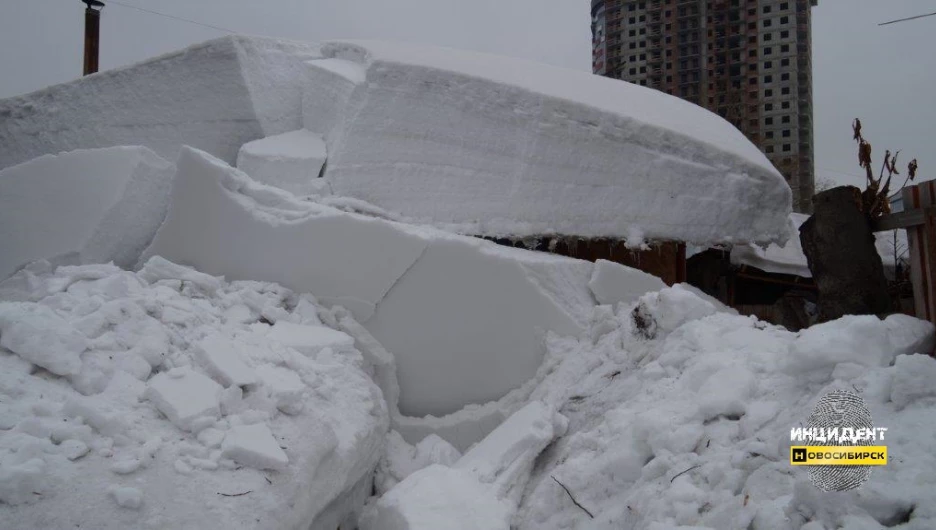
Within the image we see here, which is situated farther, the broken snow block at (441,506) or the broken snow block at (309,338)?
the broken snow block at (309,338)

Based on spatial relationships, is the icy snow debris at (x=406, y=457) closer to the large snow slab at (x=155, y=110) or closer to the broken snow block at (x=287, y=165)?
the broken snow block at (x=287, y=165)

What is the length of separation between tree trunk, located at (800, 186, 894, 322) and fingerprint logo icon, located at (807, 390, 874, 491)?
3011mm

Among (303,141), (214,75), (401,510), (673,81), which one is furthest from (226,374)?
(673,81)

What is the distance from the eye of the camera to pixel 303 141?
4902mm

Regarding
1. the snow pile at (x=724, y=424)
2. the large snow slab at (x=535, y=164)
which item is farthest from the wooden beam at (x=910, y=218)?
the large snow slab at (x=535, y=164)

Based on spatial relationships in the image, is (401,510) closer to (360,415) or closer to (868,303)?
(360,415)

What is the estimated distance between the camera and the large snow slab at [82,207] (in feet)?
11.8

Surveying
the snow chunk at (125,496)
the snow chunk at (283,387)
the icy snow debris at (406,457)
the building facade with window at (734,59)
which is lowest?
the icy snow debris at (406,457)

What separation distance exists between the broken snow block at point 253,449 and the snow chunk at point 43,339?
0.56m

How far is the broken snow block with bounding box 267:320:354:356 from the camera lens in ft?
8.94

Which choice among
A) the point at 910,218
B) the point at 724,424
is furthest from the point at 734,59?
the point at 724,424

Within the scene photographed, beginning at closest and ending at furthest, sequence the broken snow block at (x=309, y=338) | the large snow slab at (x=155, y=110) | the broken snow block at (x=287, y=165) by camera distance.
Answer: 1. the broken snow block at (x=309, y=338)
2. the broken snow block at (x=287, y=165)
3. the large snow slab at (x=155, y=110)

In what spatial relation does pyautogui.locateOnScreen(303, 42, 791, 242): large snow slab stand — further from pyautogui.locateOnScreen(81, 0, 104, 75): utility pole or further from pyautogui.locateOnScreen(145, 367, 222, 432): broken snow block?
pyautogui.locateOnScreen(81, 0, 104, 75): utility pole

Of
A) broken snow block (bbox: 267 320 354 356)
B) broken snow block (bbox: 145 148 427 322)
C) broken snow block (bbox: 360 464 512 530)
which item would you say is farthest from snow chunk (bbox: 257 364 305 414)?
broken snow block (bbox: 145 148 427 322)
